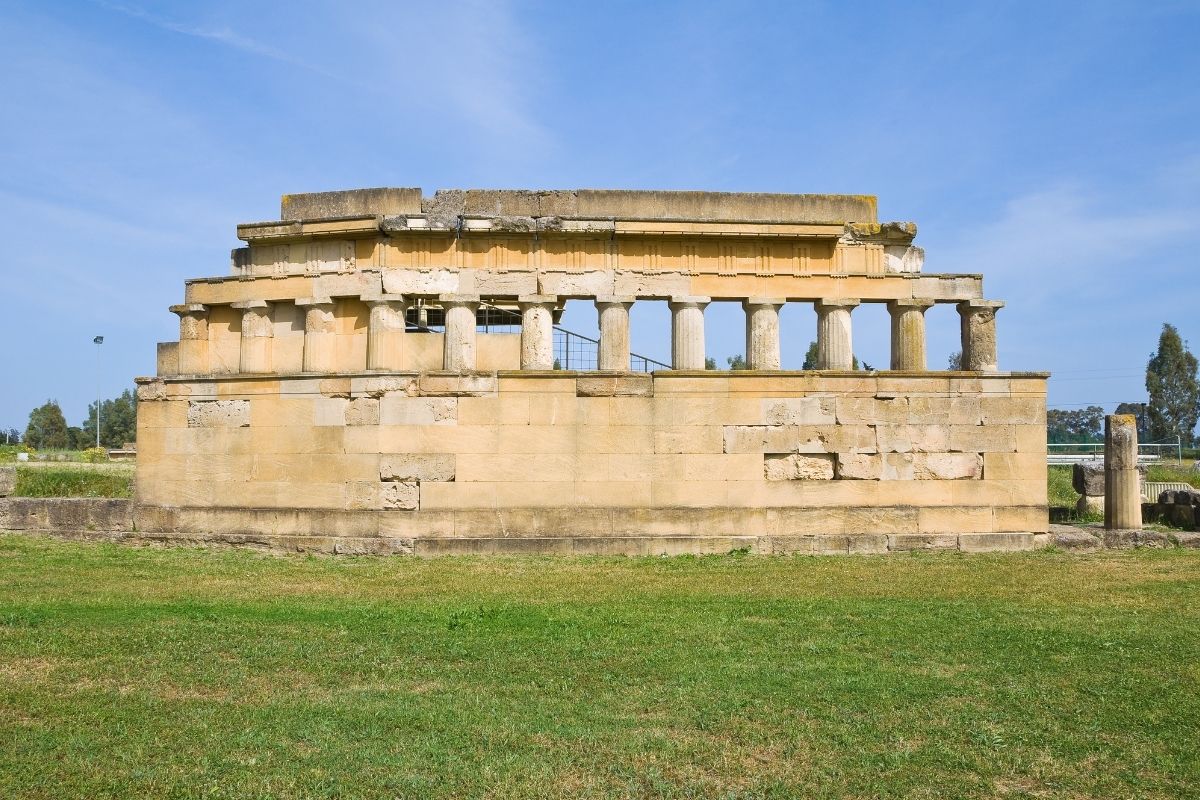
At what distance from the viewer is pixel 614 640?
8.52 meters

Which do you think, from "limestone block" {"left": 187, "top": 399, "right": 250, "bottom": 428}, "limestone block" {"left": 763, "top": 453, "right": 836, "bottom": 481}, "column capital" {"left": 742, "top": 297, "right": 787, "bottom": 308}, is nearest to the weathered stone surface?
"limestone block" {"left": 763, "top": 453, "right": 836, "bottom": 481}

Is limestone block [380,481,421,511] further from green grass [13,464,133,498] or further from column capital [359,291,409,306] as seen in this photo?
green grass [13,464,133,498]

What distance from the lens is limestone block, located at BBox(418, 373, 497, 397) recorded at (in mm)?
16266

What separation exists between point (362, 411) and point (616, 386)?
4.36 metres

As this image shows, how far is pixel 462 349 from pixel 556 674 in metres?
10.6

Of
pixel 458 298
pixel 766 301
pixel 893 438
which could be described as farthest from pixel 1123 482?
pixel 458 298

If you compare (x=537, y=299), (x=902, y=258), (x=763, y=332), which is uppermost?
(x=902, y=258)

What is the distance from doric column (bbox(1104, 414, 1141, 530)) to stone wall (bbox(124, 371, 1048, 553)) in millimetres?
1627

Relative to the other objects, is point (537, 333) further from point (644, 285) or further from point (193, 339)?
point (193, 339)

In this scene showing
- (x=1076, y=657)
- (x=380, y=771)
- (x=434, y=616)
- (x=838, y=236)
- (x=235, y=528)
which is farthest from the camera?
(x=838, y=236)

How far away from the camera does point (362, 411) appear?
16.4 meters

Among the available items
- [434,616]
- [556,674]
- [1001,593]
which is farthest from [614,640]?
[1001,593]

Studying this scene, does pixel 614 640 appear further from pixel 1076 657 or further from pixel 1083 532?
pixel 1083 532

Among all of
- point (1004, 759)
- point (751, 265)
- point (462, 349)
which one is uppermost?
point (751, 265)
